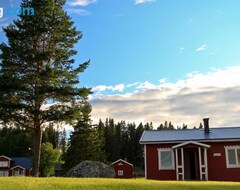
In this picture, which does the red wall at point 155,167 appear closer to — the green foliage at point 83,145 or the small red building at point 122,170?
the green foliage at point 83,145

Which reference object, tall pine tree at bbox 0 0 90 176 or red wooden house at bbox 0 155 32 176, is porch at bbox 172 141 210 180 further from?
red wooden house at bbox 0 155 32 176

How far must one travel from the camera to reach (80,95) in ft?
84.8

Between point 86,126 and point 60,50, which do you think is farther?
point 86,126

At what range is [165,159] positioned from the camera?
2734 cm

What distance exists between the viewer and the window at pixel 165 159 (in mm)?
27039

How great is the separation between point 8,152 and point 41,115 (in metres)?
69.7

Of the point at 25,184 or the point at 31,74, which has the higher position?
the point at 31,74

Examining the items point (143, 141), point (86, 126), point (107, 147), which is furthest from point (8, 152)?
point (143, 141)

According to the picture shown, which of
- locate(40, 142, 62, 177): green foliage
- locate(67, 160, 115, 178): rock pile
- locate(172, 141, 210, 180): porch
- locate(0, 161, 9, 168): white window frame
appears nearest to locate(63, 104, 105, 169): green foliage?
locate(40, 142, 62, 177): green foliage

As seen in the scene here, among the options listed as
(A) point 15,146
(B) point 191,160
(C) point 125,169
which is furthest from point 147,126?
(B) point 191,160

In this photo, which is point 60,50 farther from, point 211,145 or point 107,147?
point 107,147

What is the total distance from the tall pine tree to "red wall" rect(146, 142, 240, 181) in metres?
6.20

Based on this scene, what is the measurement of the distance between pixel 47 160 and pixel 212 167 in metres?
42.2

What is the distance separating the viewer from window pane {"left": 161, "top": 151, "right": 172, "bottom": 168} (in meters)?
27.1
